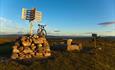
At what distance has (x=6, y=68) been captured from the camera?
2062 cm

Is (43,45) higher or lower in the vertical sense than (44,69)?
higher

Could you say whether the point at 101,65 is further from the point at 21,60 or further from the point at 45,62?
the point at 21,60

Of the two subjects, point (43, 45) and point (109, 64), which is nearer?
point (109, 64)

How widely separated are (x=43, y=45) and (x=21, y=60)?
445 cm

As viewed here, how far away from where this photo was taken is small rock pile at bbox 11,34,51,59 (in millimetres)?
24961

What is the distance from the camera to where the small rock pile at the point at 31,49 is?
81.9 ft

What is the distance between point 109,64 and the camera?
22.6 metres

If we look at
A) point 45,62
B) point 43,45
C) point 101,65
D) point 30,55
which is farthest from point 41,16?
point 101,65

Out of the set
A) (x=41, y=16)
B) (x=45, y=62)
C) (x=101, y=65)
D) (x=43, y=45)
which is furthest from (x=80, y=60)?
(x=41, y=16)

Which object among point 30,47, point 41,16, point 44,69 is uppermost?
point 41,16

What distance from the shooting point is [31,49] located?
25.9 m

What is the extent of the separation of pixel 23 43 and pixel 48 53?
342cm

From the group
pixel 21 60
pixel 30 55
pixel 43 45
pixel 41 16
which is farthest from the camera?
pixel 41 16

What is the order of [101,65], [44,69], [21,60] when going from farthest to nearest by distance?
[21,60], [101,65], [44,69]
